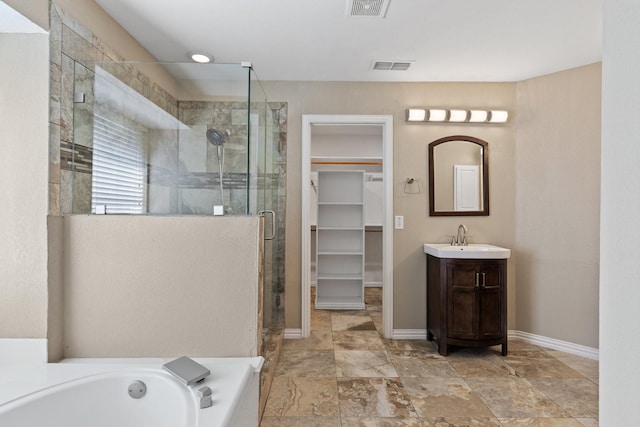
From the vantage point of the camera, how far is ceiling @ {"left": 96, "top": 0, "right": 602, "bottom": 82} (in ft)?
6.53

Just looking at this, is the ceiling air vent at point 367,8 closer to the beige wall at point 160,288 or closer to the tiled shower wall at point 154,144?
the tiled shower wall at point 154,144

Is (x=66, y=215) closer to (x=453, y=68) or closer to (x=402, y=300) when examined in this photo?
(x=402, y=300)

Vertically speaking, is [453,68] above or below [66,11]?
above

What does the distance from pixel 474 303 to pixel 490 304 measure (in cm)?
14

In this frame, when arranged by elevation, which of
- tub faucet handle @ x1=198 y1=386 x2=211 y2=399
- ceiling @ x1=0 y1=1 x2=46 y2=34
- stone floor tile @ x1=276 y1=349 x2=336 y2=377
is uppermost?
ceiling @ x1=0 y1=1 x2=46 y2=34

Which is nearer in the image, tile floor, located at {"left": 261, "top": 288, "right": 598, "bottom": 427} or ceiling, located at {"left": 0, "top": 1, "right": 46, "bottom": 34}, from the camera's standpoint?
ceiling, located at {"left": 0, "top": 1, "right": 46, "bottom": 34}

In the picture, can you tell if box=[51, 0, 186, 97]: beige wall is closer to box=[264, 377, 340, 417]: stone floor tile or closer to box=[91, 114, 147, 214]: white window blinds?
box=[91, 114, 147, 214]: white window blinds

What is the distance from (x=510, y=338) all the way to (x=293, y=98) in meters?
3.08

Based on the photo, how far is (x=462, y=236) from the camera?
305cm

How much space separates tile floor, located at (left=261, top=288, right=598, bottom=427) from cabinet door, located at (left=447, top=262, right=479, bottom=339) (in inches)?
9.1

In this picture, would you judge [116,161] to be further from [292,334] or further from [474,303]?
[474,303]

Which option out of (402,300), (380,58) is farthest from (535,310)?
(380,58)

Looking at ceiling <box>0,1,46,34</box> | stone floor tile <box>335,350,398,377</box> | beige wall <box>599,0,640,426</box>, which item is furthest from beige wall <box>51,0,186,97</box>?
stone floor tile <box>335,350,398,377</box>

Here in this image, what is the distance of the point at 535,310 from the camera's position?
2986mm
